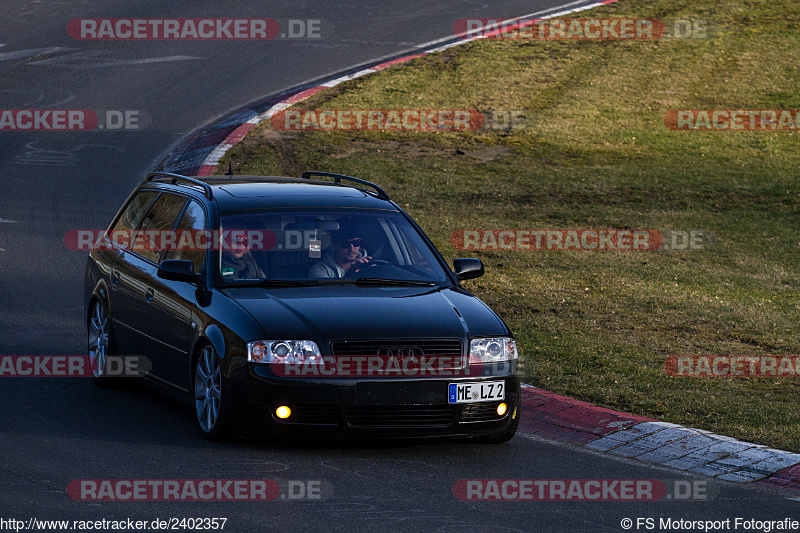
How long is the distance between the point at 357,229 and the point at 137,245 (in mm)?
1924

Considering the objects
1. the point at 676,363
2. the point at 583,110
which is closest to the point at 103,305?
the point at 676,363

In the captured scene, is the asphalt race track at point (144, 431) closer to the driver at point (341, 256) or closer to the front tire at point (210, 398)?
the front tire at point (210, 398)

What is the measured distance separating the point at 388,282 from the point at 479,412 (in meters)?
1.25

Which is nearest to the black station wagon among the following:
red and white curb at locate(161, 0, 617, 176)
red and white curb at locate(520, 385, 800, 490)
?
red and white curb at locate(520, 385, 800, 490)

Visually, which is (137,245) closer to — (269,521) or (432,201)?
(269,521)

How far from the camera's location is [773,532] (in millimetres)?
6348

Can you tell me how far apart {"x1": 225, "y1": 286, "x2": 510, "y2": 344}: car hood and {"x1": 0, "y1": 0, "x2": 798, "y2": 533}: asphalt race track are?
787mm

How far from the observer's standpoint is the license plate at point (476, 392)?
24.8 ft

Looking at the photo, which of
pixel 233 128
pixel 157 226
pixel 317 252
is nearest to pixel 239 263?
pixel 317 252

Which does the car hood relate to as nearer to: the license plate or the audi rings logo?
the audi rings logo

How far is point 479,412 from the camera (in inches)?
305

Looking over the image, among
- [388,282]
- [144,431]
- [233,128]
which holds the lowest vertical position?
[144,431]

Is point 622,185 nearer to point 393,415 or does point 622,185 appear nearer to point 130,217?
point 130,217

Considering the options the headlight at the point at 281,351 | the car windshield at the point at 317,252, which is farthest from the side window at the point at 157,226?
the headlight at the point at 281,351
